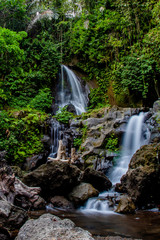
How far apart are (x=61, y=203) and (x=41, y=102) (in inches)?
398

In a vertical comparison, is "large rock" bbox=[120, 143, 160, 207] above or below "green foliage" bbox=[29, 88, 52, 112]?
below

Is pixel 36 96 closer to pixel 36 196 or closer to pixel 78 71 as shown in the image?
pixel 78 71

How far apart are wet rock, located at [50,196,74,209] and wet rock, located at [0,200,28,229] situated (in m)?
2.65

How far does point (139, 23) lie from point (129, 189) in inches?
537

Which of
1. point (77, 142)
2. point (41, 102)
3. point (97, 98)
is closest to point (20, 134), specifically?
point (77, 142)

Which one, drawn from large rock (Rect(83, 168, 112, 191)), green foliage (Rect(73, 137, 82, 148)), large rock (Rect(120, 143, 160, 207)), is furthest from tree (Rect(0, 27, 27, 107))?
large rock (Rect(120, 143, 160, 207))

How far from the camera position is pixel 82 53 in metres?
19.3

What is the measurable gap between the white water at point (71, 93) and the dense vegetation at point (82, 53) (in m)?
0.90

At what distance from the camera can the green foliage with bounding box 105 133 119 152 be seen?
1051cm

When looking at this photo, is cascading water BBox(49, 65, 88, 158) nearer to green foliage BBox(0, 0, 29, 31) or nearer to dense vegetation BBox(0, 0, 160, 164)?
dense vegetation BBox(0, 0, 160, 164)

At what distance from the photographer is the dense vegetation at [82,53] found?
13.0 metres

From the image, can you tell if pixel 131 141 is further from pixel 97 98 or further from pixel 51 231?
pixel 51 231

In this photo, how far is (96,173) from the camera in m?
7.69

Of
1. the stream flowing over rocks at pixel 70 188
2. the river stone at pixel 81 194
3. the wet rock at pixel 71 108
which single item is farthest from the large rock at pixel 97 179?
the wet rock at pixel 71 108
